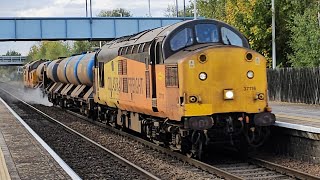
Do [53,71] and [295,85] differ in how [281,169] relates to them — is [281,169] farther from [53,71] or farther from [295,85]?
[53,71]

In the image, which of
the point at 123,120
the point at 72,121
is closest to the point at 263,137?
the point at 123,120

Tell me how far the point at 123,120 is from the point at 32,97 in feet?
103

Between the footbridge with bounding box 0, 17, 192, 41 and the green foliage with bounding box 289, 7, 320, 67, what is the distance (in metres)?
18.9

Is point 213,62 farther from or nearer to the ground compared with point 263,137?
farther from the ground

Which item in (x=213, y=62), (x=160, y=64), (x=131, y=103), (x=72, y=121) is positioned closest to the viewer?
(x=213, y=62)

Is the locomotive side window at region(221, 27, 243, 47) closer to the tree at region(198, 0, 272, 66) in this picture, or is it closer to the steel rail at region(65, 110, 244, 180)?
the steel rail at region(65, 110, 244, 180)

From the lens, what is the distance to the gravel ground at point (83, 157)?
1231 centimetres

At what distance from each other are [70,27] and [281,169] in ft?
137

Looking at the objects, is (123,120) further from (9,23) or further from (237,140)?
(9,23)

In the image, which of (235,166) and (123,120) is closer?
(235,166)

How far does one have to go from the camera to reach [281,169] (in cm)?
1192

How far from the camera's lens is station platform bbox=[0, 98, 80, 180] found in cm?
1110

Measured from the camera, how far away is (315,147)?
12.9m

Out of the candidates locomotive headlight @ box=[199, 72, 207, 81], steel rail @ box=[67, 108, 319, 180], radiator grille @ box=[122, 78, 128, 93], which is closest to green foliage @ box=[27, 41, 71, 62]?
radiator grille @ box=[122, 78, 128, 93]
